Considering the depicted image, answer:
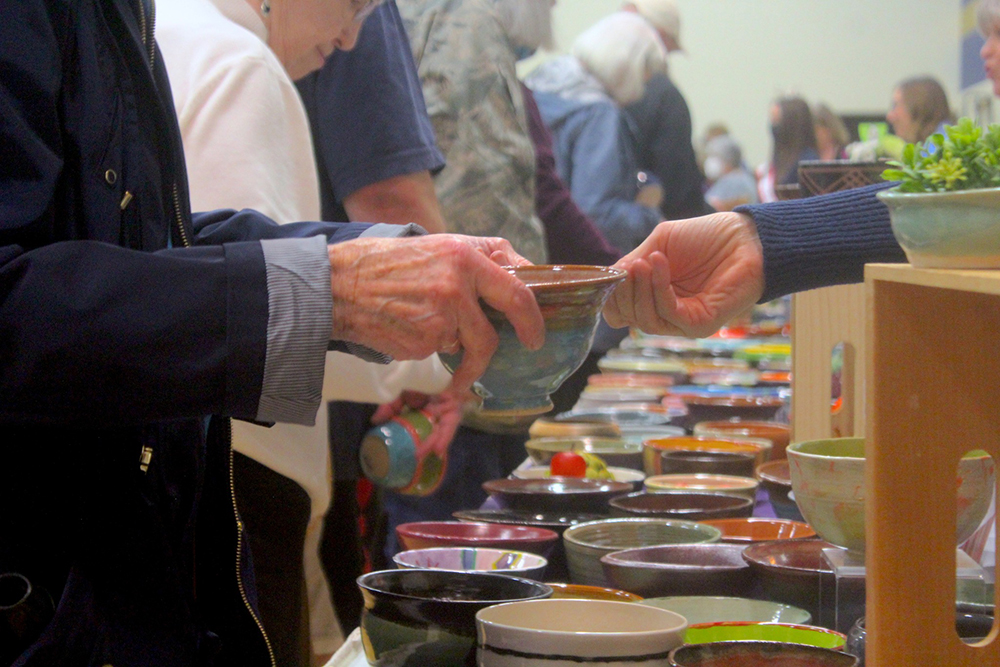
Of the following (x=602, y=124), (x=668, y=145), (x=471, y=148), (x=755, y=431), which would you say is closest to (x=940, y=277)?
(x=755, y=431)

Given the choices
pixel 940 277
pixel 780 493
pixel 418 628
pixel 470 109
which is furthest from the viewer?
pixel 470 109

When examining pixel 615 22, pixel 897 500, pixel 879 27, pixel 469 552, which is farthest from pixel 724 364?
pixel 879 27

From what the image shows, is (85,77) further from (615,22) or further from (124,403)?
(615,22)

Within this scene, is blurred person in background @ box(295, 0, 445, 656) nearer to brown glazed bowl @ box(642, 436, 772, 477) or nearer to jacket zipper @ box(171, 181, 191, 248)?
brown glazed bowl @ box(642, 436, 772, 477)

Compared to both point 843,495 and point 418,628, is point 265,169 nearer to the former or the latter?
point 418,628

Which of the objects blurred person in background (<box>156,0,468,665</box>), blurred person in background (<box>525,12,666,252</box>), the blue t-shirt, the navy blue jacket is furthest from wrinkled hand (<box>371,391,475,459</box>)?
blurred person in background (<box>525,12,666,252</box>)

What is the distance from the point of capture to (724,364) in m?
3.54

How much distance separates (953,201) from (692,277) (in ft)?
2.41

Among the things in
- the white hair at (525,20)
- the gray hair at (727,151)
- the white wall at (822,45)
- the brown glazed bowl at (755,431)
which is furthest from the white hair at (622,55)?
the white wall at (822,45)

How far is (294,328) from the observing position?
3.14 ft

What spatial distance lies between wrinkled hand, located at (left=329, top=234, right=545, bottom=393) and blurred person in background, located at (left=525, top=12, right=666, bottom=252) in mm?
3077

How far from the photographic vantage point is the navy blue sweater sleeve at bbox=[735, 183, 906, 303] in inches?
52.4

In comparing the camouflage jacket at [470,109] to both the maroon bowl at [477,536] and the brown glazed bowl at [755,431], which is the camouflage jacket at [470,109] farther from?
the maroon bowl at [477,536]

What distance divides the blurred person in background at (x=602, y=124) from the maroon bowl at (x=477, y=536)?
2.72m
